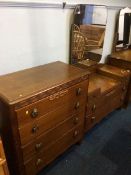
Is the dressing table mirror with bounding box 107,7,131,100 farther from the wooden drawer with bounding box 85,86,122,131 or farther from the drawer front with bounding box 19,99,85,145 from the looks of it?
the drawer front with bounding box 19,99,85,145

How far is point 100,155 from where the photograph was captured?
180 cm

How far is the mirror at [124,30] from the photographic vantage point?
101 inches

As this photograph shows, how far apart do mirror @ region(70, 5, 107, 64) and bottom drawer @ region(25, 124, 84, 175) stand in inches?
32.4

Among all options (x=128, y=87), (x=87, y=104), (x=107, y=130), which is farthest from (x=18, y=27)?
(x=128, y=87)

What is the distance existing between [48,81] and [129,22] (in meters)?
2.05

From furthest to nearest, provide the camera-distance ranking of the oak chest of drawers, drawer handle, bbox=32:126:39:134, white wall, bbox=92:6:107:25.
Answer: white wall, bbox=92:6:107:25 < drawer handle, bbox=32:126:39:134 < the oak chest of drawers

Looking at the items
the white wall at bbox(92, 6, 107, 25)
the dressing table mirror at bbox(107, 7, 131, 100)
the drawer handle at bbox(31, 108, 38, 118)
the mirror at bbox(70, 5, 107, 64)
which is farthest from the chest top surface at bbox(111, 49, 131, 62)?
the drawer handle at bbox(31, 108, 38, 118)

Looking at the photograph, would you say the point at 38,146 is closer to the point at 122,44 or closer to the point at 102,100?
the point at 102,100

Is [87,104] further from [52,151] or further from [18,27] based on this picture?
[18,27]

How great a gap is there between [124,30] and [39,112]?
2.16 meters

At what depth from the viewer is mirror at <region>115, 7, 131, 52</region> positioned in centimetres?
256

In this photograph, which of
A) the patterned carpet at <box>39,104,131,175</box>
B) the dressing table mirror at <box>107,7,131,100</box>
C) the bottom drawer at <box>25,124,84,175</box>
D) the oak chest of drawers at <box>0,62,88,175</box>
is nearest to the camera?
the oak chest of drawers at <box>0,62,88,175</box>

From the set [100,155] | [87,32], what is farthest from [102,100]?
[87,32]

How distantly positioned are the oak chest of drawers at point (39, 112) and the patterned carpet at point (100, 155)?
0.63ft
